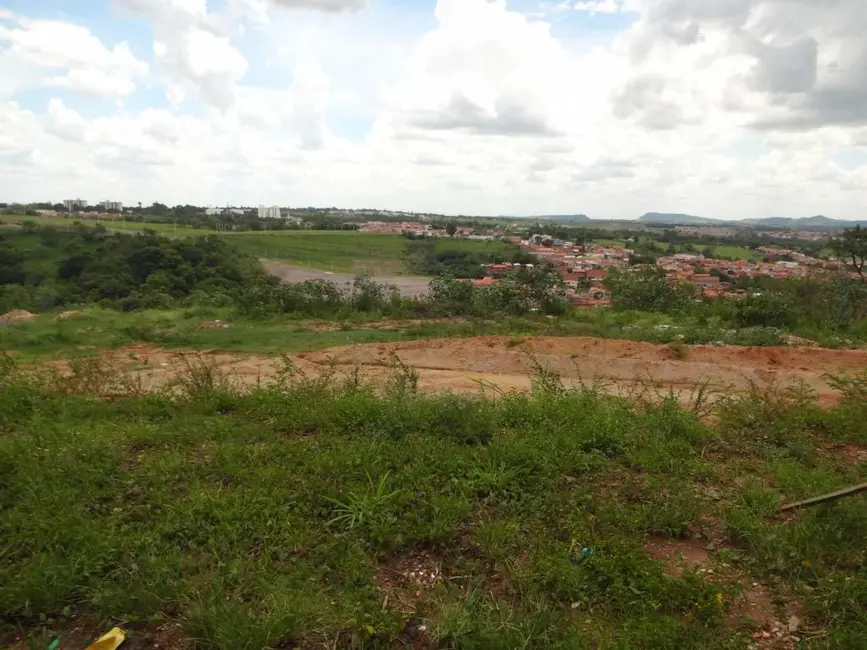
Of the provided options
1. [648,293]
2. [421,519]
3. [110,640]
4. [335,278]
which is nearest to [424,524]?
[421,519]

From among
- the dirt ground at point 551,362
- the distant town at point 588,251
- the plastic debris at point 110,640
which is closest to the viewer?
the plastic debris at point 110,640

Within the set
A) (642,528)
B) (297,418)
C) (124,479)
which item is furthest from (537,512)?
(124,479)

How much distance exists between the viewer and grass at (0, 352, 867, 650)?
110 inches

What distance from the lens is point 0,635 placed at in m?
2.72

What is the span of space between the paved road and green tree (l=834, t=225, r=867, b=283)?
12.9 metres

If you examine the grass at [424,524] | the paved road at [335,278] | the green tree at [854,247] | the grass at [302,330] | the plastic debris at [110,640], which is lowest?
the grass at [302,330]

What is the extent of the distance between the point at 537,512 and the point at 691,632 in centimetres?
113

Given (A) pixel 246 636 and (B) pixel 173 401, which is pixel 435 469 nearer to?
(A) pixel 246 636

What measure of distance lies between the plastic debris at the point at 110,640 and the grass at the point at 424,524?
0.10 meters

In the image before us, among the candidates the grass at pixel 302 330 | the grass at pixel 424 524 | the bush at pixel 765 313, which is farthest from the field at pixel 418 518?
the bush at pixel 765 313

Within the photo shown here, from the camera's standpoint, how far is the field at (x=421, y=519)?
278 centimetres

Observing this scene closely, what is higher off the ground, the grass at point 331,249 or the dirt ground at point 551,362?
the grass at point 331,249

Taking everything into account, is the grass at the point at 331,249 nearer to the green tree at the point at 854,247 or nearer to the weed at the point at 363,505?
the green tree at the point at 854,247

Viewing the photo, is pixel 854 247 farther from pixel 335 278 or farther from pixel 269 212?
pixel 269 212
